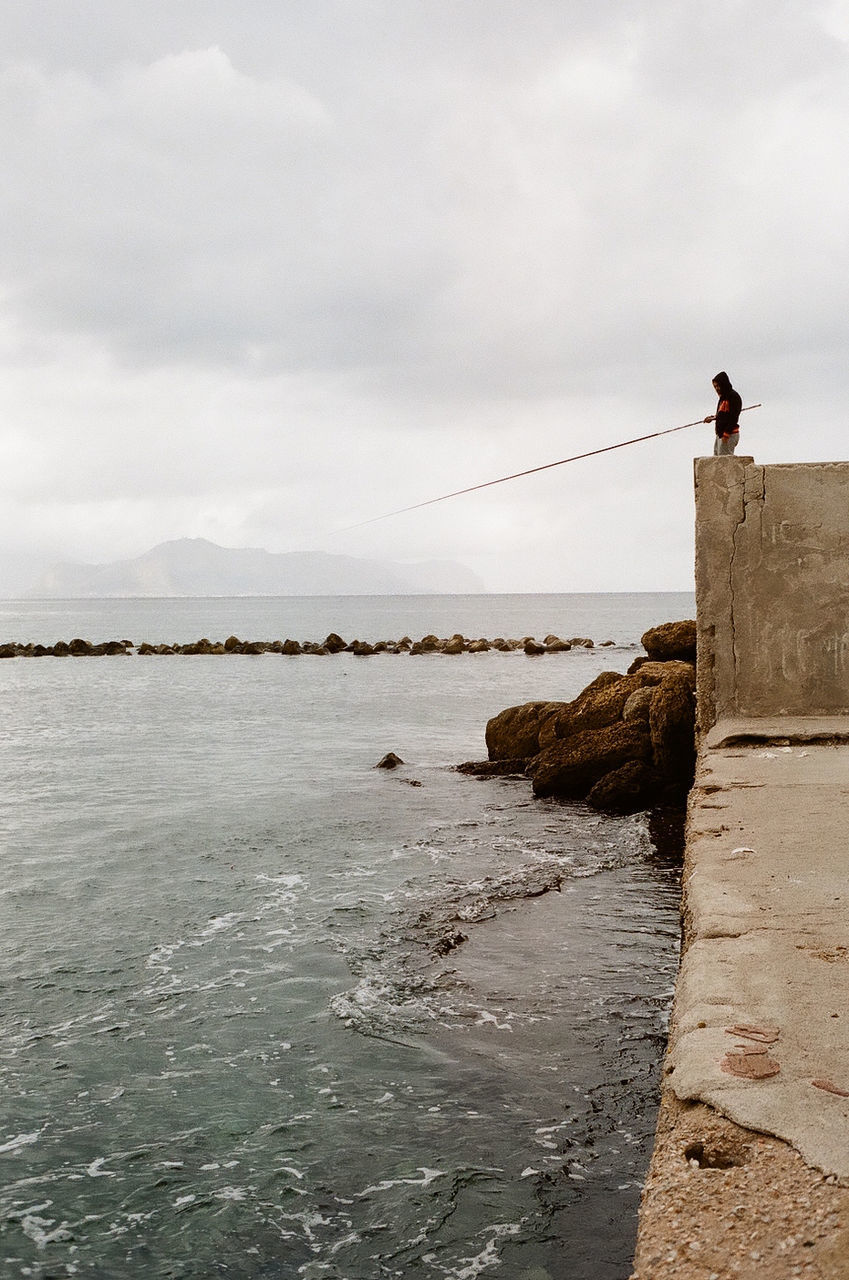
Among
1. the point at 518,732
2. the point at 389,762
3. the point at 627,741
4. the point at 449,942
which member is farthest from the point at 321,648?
the point at 449,942

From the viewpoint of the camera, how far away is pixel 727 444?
9086 millimetres

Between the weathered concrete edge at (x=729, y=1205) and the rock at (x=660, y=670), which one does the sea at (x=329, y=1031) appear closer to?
the weathered concrete edge at (x=729, y=1205)

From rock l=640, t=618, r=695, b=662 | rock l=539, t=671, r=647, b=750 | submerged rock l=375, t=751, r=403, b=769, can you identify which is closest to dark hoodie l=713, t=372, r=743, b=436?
rock l=539, t=671, r=647, b=750

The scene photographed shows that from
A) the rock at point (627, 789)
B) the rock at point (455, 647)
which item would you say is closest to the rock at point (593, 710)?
the rock at point (627, 789)

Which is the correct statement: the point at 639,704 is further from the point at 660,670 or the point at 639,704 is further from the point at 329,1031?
the point at 329,1031

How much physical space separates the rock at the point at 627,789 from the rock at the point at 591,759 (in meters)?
0.27

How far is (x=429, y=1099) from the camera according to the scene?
16.6 feet

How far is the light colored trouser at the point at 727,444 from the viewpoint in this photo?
357 inches

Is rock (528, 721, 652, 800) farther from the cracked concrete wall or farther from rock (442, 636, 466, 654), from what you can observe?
rock (442, 636, 466, 654)

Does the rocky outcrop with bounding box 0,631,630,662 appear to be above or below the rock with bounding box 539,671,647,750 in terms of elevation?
above

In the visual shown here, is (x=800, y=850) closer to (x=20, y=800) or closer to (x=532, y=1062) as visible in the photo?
(x=532, y=1062)

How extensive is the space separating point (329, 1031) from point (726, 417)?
621cm

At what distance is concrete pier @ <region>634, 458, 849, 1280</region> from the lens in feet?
7.38

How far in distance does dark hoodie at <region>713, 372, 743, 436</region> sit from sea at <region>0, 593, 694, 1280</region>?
402cm
